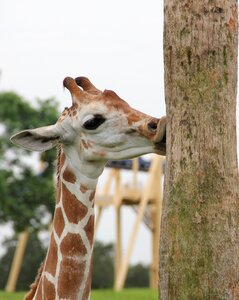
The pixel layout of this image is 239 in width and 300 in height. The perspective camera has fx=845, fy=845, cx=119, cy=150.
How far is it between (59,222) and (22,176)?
21301mm

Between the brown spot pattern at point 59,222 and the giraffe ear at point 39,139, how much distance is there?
45 centimetres

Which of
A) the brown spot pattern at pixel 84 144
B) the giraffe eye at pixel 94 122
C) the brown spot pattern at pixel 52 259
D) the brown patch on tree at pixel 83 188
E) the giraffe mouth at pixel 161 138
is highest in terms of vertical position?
the giraffe eye at pixel 94 122

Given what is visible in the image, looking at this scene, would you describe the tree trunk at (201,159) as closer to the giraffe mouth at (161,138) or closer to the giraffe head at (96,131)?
the giraffe mouth at (161,138)

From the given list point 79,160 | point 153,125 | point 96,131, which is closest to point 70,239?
point 79,160

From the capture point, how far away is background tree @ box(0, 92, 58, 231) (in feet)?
86.0

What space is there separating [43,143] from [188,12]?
142 cm

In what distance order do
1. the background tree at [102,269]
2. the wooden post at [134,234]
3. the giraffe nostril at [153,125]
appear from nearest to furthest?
1. the giraffe nostril at [153,125]
2. the wooden post at [134,234]
3. the background tree at [102,269]

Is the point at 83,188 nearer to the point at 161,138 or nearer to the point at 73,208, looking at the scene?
the point at 73,208

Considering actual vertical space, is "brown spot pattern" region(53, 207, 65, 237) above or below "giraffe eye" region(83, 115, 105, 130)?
below

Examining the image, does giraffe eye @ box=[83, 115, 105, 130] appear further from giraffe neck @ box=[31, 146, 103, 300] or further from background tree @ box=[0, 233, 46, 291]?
background tree @ box=[0, 233, 46, 291]

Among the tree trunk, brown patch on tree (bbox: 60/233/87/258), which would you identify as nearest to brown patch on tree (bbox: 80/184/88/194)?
brown patch on tree (bbox: 60/233/87/258)

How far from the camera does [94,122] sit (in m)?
5.74

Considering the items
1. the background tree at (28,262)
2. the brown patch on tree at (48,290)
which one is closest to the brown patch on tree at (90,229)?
the brown patch on tree at (48,290)

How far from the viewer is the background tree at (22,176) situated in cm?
2620
